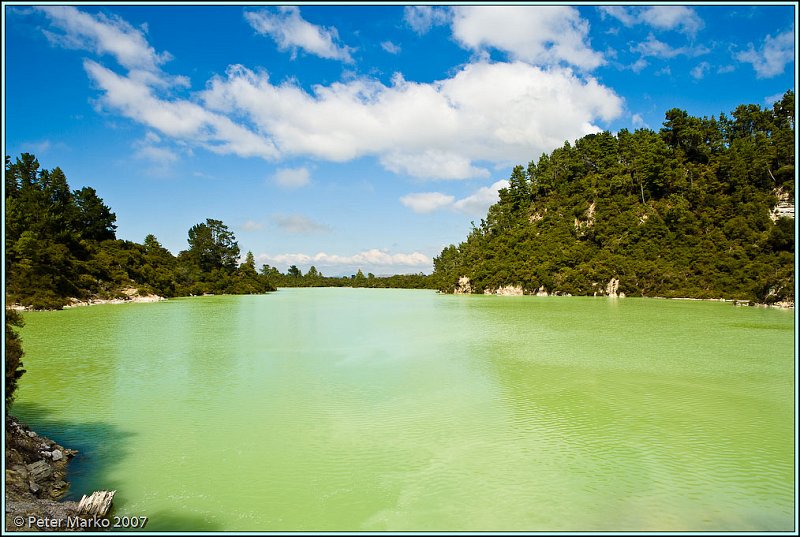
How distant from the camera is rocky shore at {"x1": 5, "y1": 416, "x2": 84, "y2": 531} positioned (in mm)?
4523

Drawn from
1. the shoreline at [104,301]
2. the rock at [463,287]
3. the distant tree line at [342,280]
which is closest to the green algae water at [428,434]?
the shoreline at [104,301]

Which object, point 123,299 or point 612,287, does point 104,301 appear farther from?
point 612,287

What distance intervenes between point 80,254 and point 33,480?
54.3 metres

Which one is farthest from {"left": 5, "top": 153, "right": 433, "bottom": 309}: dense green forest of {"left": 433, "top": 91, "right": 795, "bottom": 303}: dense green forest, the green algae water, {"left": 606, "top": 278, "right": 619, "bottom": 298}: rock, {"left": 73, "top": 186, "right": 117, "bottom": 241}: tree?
{"left": 606, "top": 278, "right": 619, "bottom": 298}: rock

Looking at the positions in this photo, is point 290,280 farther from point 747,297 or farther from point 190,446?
point 190,446

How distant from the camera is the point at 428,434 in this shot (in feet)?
27.6

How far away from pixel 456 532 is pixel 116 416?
7.95 m

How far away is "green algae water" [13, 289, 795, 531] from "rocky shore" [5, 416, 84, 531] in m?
0.29

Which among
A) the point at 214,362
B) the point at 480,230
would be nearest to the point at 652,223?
the point at 480,230

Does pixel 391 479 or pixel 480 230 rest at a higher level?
pixel 480 230

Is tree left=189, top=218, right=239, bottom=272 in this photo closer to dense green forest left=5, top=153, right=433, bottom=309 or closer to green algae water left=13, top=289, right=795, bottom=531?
dense green forest left=5, top=153, right=433, bottom=309

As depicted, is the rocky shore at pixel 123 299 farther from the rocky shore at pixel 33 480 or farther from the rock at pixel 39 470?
the rock at pixel 39 470

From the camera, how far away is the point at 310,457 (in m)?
7.30

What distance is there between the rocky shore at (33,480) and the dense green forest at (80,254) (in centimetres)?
3307
